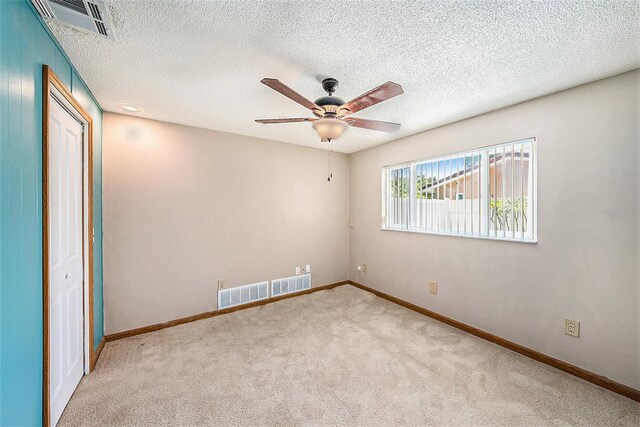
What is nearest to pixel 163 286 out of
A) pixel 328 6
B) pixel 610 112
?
pixel 328 6

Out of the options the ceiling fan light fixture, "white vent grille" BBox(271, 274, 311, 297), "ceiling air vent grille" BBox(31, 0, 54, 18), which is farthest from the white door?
"white vent grille" BBox(271, 274, 311, 297)

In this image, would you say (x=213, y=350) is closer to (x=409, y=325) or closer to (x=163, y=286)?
(x=163, y=286)

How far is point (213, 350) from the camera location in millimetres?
Answer: 2482

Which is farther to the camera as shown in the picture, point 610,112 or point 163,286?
point 163,286

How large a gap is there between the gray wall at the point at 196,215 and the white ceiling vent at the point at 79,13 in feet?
5.03

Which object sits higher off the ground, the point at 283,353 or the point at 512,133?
the point at 512,133

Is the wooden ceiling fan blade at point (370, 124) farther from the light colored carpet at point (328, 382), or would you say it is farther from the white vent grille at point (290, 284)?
the white vent grille at point (290, 284)

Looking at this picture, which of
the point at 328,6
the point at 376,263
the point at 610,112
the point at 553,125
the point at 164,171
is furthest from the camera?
the point at 376,263

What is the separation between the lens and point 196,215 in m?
3.16

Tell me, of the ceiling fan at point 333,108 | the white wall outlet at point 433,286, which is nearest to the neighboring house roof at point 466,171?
the white wall outlet at point 433,286

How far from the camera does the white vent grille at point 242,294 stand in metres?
3.34

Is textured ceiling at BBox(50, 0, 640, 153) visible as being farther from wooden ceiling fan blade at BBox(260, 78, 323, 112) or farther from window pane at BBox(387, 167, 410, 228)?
window pane at BBox(387, 167, 410, 228)

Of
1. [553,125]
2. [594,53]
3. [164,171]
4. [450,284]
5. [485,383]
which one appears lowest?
[485,383]

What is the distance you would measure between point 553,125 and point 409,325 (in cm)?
246
